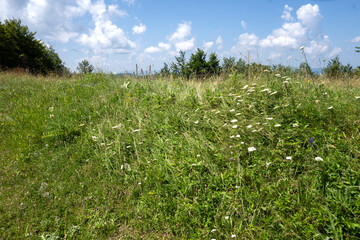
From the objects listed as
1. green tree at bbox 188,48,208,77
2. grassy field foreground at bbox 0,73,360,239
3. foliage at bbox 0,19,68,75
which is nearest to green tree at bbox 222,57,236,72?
grassy field foreground at bbox 0,73,360,239

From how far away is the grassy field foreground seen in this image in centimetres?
232

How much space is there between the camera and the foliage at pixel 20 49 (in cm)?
2513

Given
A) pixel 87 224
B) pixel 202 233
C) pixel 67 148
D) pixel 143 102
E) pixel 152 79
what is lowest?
pixel 87 224

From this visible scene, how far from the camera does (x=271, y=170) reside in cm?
276

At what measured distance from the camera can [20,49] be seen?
90.3 ft

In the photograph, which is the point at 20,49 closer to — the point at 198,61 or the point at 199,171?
the point at 198,61

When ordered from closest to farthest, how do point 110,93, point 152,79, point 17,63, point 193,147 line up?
1. point 193,147
2. point 110,93
3. point 152,79
4. point 17,63

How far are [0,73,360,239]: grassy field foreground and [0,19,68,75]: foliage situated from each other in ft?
77.3

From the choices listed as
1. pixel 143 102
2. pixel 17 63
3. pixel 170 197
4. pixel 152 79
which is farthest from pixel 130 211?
pixel 17 63

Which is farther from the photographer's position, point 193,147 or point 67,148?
point 67,148

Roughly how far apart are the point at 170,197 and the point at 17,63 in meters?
32.6

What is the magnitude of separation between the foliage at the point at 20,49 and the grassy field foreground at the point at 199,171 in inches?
928

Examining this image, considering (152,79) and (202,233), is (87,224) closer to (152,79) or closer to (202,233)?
(202,233)

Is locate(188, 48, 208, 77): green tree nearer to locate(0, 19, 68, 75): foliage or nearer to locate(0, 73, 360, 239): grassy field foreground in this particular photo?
locate(0, 19, 68, 75): foliage
